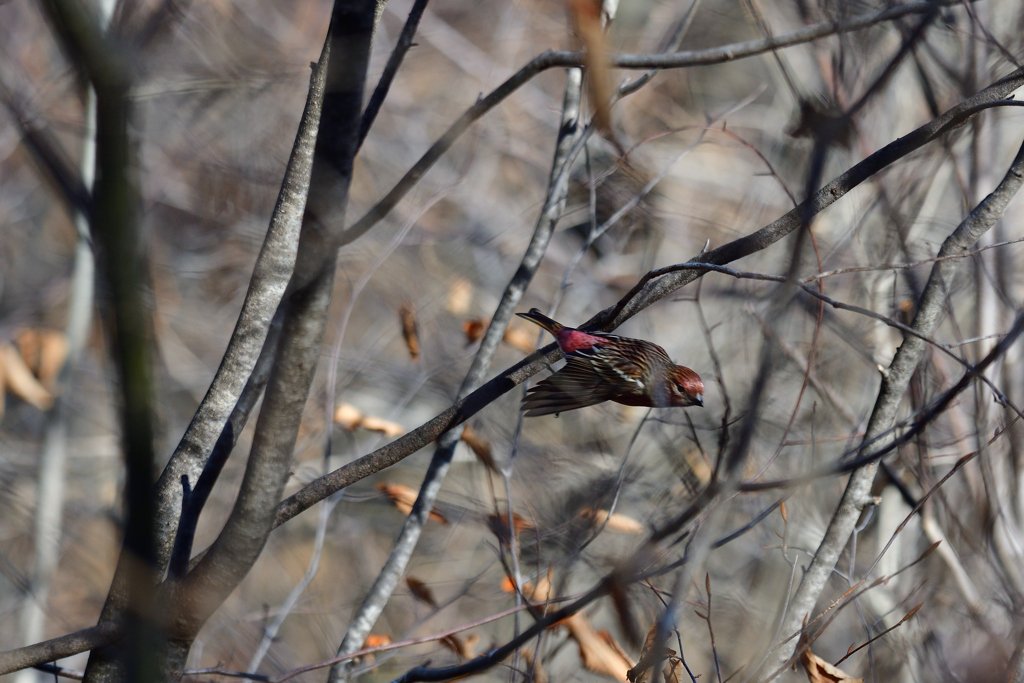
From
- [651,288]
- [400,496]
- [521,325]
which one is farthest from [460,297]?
[651,288]

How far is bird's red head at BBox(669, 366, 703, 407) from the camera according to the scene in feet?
7.38

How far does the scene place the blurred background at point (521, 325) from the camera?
2.84 m

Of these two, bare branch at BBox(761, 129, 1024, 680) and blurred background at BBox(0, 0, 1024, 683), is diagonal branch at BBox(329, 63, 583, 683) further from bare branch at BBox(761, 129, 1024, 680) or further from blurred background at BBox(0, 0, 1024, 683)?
bare branch at BBox(761, 129, 1024, 680)

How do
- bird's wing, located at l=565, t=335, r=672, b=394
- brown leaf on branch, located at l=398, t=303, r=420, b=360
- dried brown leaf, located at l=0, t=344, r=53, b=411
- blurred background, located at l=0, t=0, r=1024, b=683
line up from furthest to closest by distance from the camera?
1. dried brown leaf, located at l=0, t=344, r=53, b=411
2. brown leaf on branch, located at l=398, t=303, r=420, b=360
3. blurred background, located at l=0, t=0, r=1024, b=683
4. bird's wing, located at l=565, t=335, r=672, b=394

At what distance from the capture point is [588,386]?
6.82ft

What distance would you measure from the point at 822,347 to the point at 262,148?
3.53 metres

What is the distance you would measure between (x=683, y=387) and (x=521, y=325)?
8.92 feet

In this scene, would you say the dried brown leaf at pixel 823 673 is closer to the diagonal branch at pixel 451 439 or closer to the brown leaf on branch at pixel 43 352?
the diagonal branch at pixel 451 439

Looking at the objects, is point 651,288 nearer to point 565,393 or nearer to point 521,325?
point 565,393

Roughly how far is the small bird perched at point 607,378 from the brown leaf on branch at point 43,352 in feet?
10.2

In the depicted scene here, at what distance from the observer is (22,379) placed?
385 centimetres

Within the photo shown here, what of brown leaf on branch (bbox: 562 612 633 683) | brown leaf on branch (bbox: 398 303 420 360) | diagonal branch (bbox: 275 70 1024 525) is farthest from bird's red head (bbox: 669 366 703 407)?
brown leaf on branch (bbox: 398 303 420 360)

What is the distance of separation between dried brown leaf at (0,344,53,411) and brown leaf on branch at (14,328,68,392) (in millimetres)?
39

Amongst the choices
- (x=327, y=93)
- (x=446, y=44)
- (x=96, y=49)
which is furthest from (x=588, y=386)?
(x=446, y=44)
